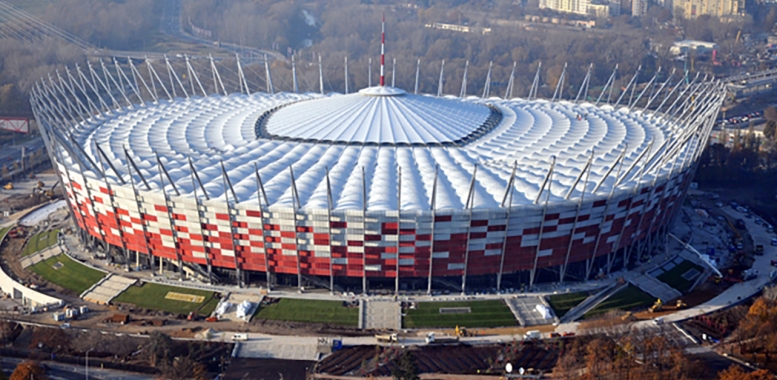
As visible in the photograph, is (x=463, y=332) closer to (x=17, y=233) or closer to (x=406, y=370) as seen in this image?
(x=406, y=370)

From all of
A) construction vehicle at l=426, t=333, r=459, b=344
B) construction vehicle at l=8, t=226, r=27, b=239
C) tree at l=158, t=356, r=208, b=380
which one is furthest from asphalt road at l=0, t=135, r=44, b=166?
construction vehicle at l=426, t=333, r=459, b=344

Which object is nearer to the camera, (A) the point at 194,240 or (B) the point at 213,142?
(A) the point at 194,240

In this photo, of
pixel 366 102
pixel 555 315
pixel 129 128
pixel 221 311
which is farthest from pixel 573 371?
pixel 129 128

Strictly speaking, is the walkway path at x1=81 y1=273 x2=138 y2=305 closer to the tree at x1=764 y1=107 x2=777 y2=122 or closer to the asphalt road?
the asphalt road

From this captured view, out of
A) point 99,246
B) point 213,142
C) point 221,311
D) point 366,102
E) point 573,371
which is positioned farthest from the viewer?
point 366,102

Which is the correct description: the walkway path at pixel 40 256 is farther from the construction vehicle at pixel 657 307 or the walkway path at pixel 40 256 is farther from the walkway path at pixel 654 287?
the construction vehicle at pixel 657 307

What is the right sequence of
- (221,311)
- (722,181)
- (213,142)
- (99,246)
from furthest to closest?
1. (722,181)
2. (213,142)
3. (99,246)
4. (221,311)

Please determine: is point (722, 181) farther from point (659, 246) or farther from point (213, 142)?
point (213, 142)
